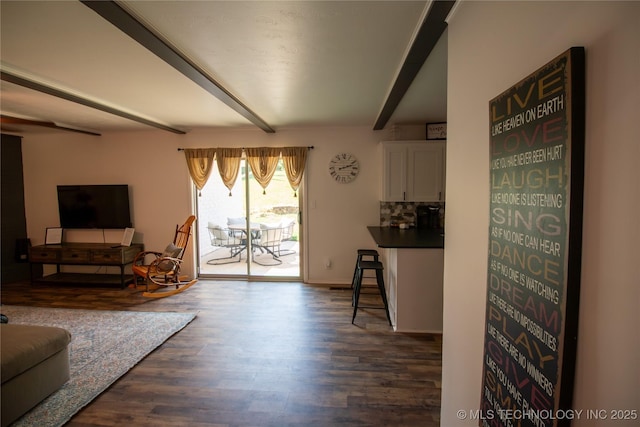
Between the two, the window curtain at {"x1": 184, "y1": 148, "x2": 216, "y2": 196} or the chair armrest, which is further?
Answer: the window curtain at {"x1": 184, "y1": 148, "x2": 216, "y2": 196}

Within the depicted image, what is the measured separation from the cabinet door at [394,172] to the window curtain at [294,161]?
126 cm

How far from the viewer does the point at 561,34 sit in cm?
76

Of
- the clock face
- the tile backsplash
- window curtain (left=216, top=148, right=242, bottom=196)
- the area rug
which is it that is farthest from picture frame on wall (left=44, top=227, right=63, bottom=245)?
the tile backsplash

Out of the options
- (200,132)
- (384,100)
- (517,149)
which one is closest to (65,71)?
(200,132)

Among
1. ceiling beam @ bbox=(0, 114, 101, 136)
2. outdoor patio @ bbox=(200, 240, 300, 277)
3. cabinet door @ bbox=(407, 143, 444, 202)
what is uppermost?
ceiling beam @ bbox=(0, 114, 101, 136)

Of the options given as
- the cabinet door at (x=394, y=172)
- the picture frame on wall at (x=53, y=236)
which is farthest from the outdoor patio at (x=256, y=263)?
the picture frame on wall at (x=53, y=236)

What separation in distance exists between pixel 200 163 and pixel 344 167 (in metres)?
2.35

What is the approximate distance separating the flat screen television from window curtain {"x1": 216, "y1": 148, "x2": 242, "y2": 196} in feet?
5.58

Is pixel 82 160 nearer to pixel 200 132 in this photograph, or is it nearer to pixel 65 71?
pixel 200 132

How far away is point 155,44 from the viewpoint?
1.82 metres

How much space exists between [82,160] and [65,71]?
3297 millimetres

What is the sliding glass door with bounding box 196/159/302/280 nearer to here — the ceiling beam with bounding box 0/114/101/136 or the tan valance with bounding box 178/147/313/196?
the tan valance with bounding box 178/147/313/196

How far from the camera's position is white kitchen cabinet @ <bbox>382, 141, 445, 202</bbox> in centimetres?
413

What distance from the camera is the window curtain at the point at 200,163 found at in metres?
4.69
